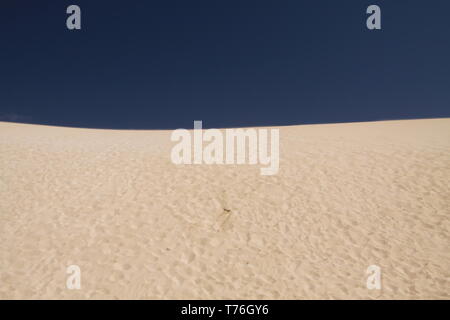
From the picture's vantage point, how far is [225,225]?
35.7ft

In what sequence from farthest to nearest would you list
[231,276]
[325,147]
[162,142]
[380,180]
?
[162,142]
[325,147]
[380,180]
[231,276]

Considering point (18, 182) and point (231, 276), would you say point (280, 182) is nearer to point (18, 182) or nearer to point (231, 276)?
point (231, 276)

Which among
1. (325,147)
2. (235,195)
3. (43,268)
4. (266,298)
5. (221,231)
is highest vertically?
(325,147)

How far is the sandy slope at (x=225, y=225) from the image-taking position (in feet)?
27.7

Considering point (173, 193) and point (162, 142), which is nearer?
point (173, 193)

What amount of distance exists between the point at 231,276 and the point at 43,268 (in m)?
5.55

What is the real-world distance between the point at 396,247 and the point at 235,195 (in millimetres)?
6084

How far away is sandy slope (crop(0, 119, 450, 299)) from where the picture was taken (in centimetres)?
843

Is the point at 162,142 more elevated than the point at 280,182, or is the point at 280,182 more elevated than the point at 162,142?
the point at 162,142

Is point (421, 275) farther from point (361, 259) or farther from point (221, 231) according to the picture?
point (221, 231)

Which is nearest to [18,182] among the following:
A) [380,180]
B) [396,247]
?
[396,247]

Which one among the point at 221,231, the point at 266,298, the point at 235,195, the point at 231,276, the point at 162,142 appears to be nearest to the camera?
the point at 266,298

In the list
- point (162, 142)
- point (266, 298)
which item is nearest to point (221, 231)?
point (266, 298)

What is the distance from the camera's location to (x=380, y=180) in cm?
1365
